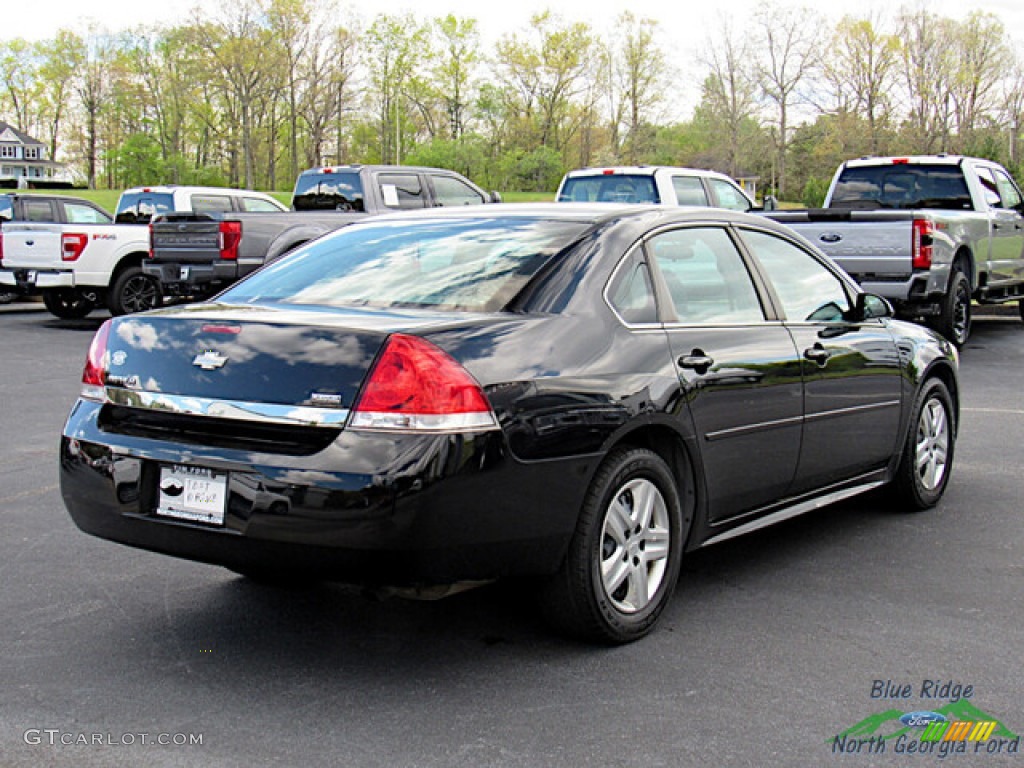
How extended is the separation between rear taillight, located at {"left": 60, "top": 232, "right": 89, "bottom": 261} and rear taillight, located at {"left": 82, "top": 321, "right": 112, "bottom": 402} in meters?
13.8

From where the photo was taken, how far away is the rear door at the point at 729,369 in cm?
462

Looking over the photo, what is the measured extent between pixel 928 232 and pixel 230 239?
27.7ft

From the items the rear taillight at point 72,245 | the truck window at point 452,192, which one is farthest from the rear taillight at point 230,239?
the rear taillight at point 72,245

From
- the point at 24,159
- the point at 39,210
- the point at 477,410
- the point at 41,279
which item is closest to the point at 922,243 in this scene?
the point at 477,410

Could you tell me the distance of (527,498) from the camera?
384 centimetres

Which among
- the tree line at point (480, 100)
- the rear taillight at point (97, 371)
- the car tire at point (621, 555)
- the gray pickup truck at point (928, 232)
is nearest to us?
the car tire at point (621, 555)

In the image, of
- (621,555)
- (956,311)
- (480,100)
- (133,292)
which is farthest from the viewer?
(480,100)

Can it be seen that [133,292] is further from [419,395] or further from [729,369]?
[419,395]

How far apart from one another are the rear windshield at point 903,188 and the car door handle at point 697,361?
11.3m

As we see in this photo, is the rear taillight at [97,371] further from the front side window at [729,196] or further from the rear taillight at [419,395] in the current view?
the front side window at [729,196]

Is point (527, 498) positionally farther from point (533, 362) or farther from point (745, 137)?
point (745, 137)

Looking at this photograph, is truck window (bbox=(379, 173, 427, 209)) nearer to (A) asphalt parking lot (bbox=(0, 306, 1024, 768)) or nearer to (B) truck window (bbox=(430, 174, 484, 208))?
(B) truck window (bbox=(430, 174, 484, 208))

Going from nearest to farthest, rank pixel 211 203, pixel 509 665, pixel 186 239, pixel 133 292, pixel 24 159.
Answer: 1. pixel 509 665
2. pixel 186 239
3. pixel 133 292
4. pixel 211 203
5. pixel 24 159

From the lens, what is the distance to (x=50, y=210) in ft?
66.3
